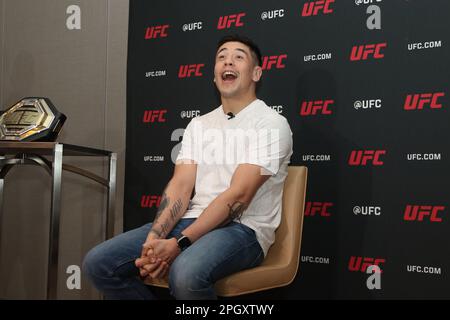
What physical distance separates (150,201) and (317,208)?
1.09m

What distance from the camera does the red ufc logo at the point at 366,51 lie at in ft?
8.26

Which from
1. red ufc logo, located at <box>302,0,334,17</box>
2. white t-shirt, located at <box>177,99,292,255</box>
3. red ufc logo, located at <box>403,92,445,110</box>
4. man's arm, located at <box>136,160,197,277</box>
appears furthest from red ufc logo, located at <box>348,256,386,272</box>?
red ufc logo, located at <box>302,0,334,17</box>

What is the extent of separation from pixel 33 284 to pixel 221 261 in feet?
6.79

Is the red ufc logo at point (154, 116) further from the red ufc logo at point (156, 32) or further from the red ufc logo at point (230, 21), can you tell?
the red ufc logo at point (230, 21)

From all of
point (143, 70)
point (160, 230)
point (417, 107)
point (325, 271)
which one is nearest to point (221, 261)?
point (160, 230)

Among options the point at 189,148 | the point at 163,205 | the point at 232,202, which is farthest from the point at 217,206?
the point at 189,148

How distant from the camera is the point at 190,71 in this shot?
3.05 m

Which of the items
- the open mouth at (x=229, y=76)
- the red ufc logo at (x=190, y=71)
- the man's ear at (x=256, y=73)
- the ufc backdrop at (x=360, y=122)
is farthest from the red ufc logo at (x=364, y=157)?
the red ufc logo at (x=190, y=71)

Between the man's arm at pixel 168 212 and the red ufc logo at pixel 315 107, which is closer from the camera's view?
the man's arm at pixel 168 212

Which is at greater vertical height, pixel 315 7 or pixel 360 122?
pixel 315 7

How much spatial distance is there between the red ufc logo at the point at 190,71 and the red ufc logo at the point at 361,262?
1.44 meters

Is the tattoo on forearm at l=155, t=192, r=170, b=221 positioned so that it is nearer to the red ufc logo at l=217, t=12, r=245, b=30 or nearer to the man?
the man

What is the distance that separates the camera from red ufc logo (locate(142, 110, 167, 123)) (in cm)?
312

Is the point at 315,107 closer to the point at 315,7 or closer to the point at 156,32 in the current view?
the point at 315,7
